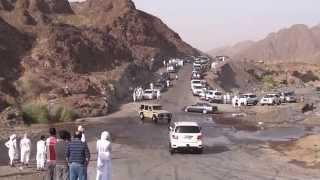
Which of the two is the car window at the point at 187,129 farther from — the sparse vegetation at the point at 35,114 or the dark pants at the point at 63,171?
the sparse vegetation at the point at 35,114

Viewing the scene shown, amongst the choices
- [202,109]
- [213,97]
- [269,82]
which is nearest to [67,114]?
[202,109]

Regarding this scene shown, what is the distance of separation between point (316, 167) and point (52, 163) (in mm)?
17702

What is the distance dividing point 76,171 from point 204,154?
21.0 metres

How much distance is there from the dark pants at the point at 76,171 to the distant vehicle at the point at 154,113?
42.3m

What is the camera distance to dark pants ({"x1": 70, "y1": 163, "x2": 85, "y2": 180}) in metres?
19.3

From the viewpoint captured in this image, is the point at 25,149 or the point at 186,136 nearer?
the point at 25,149

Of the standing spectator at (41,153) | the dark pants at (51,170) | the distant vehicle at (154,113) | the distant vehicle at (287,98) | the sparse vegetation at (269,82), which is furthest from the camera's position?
the sparse vegetation at (269,82)

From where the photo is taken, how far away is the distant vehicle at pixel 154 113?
203ft

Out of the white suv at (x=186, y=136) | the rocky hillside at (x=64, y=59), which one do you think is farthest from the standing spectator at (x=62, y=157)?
the rocky hillside at (x=64, y=59)

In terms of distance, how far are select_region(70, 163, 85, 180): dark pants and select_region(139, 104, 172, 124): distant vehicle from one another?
139ft

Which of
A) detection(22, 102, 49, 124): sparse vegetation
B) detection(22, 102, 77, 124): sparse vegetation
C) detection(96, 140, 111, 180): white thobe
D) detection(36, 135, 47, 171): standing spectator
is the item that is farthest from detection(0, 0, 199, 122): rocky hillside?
detection(96, 140, 111, 180): white thobe

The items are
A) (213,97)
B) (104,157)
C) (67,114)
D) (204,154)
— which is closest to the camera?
(104,157)

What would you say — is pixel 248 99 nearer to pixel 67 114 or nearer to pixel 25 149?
pixel 67 114

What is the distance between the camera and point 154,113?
62.9 metres
